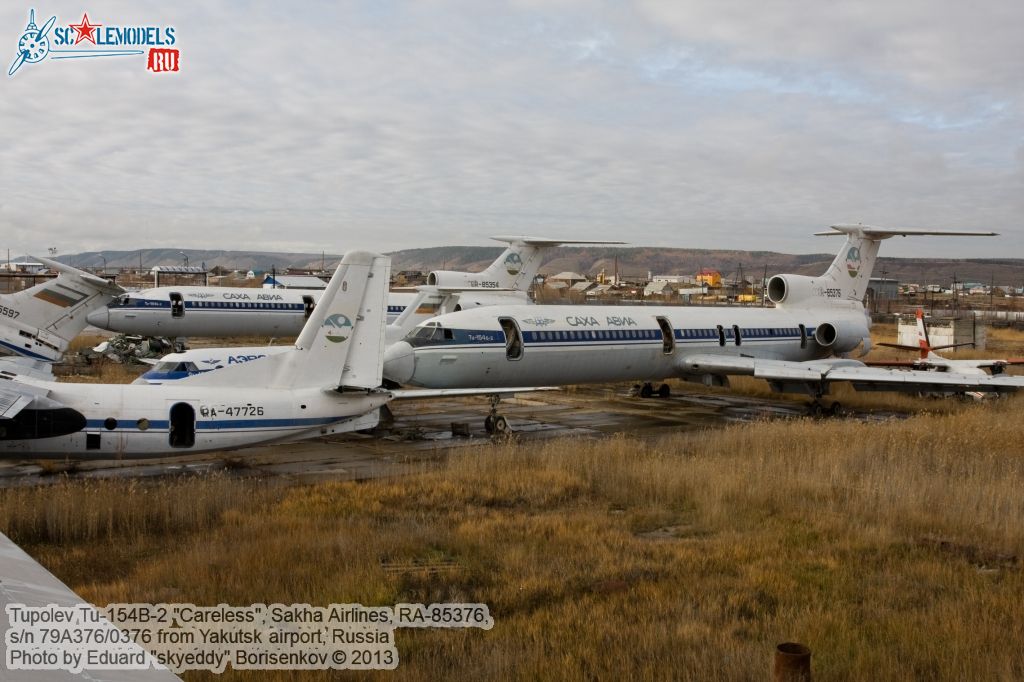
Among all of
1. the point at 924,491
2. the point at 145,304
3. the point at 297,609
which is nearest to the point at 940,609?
the point at 924,491

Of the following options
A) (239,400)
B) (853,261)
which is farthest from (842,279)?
(239,400)

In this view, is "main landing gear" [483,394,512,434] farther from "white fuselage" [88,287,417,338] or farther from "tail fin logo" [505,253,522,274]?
"tail fin logo" [505,253,522,274]

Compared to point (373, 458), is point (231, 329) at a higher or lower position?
higher

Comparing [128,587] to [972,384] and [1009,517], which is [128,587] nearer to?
[1009,517]

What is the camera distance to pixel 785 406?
2817cm

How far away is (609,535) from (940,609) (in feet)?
12.9

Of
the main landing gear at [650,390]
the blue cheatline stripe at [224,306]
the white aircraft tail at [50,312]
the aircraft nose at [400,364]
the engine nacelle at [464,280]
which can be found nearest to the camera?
the white aircraft tail at [50,312]

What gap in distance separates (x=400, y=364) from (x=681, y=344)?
31.0 ft

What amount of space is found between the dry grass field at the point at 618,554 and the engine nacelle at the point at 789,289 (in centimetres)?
1474

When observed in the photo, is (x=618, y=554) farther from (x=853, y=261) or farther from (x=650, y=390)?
(x=853, y=261)

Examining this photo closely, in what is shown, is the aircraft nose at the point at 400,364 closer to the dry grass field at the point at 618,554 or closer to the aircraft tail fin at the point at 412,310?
A: the aircraft tail fin at the point at 412,310

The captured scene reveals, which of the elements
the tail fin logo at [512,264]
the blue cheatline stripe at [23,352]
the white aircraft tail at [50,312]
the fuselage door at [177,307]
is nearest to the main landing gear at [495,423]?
the white aircraft tail at [50,312]

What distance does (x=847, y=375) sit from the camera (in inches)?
938

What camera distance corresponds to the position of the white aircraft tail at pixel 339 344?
1455cm
